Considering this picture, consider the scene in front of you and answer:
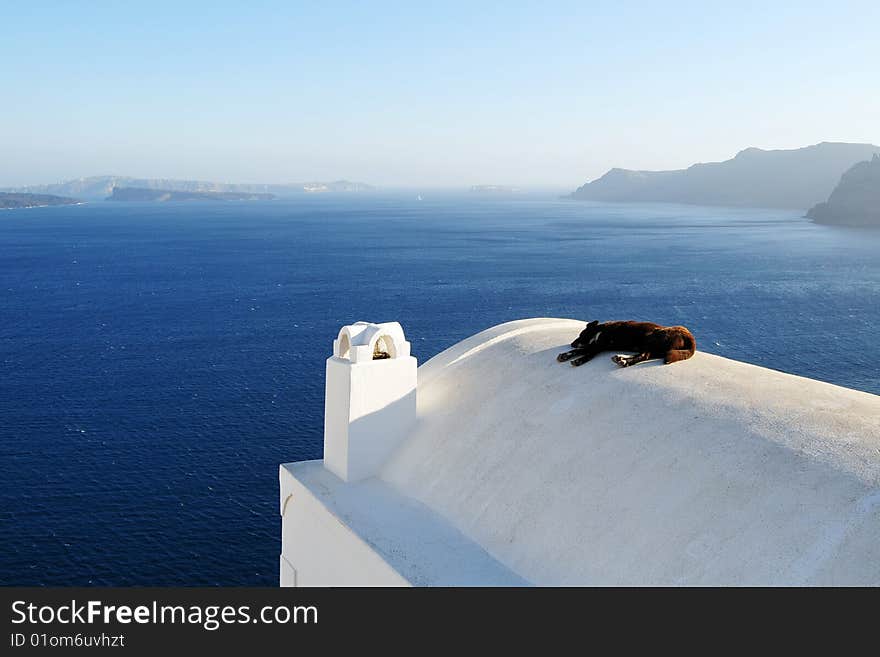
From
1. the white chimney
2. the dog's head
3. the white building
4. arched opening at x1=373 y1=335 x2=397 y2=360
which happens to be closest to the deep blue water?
the white chimney

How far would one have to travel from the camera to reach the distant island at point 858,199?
155 meters

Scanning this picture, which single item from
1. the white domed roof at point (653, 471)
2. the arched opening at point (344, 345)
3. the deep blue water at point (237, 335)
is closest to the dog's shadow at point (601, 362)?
the white domed roof at point (653, 471)

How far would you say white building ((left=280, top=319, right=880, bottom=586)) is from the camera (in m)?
8.74

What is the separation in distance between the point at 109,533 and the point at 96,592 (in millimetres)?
26065

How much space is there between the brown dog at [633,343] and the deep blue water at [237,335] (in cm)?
1973

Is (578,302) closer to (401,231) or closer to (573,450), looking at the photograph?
(573,450)

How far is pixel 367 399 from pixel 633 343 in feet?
14.6

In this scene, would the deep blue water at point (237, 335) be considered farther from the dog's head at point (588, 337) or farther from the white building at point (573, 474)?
the dog's head at point (588, 337)

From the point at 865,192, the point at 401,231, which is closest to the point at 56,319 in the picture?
the point at 401,231

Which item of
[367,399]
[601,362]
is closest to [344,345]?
[367,399]

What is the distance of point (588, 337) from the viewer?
13.9 m

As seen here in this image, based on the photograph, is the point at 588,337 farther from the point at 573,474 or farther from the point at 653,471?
the point at 653,471

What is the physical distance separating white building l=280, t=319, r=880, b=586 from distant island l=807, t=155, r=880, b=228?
521 ft

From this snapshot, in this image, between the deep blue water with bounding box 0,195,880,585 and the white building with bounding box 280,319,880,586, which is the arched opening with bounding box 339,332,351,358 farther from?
the deep blue water with bounding box 0,195,880,585
